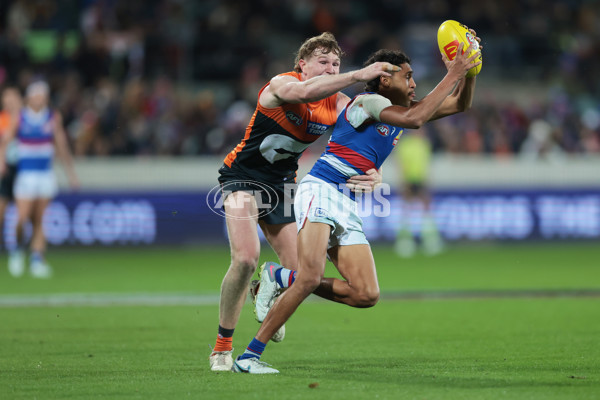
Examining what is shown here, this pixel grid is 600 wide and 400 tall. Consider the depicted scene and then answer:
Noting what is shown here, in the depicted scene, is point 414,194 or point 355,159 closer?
point 355,159

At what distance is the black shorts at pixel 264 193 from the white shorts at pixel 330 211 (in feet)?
1.39

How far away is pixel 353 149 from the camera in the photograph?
6820 mm

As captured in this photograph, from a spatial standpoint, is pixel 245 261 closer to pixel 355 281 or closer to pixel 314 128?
pixel 355 281

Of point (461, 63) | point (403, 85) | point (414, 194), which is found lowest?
point (414, 194)

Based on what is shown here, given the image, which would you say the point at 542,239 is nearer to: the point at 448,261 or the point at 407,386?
the point at 448,261

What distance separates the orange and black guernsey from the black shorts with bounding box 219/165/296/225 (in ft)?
0.15

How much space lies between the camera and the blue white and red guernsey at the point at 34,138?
14016mm

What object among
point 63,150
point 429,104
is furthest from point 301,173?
point 429,104

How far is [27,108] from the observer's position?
1404 cm

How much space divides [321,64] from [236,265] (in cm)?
170

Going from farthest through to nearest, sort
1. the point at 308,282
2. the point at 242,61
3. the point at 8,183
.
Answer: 1. the point at 242,61
2. the point at 8,183
3. the point at 308,282

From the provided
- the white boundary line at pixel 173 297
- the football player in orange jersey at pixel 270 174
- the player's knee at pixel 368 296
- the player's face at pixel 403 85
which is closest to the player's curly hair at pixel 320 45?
the football player in orange jersey at pixel 270 174

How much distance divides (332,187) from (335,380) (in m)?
1.48

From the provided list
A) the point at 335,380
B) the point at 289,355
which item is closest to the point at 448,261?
the point at 289,355
